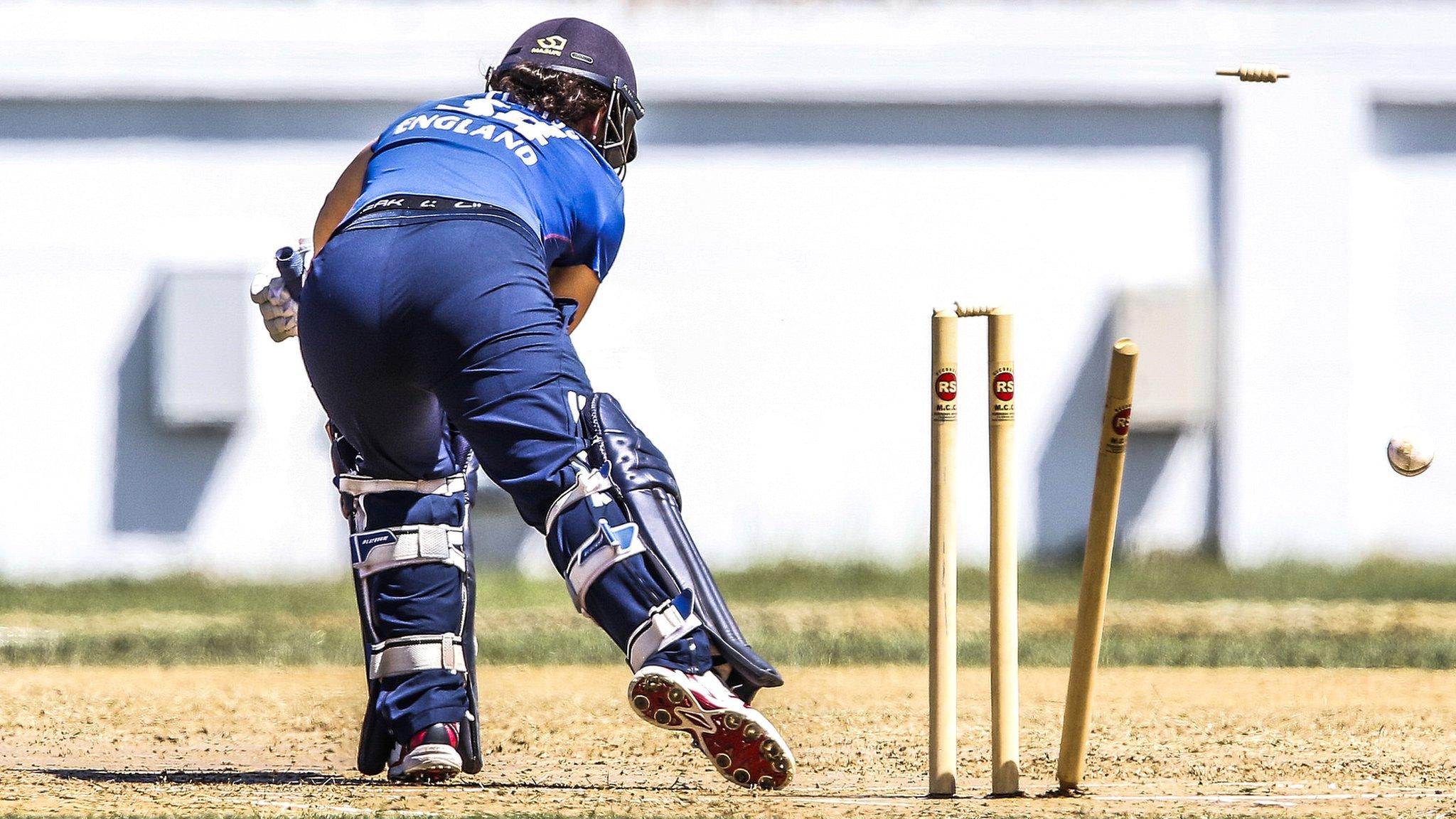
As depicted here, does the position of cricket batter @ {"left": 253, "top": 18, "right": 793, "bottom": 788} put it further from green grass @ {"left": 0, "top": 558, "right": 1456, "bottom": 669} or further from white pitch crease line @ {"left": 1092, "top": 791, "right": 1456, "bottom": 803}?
green grass @ {"left": 0, "top": 558, "right": 1456, "bottom": 669}

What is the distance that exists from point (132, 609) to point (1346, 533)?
275 inches

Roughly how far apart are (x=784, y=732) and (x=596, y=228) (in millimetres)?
2086

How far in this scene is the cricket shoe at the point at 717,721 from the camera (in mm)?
3826

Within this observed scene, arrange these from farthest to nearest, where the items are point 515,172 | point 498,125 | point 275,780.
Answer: point 275,780
point 498,125
point 515,172

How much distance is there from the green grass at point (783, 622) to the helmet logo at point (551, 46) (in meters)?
4.07

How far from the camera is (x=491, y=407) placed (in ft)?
13.1

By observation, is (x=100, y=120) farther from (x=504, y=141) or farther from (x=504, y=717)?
(x=504, y=141)

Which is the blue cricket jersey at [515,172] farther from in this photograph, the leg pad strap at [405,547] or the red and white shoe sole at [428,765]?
the red and white shoe sole at [428,765]

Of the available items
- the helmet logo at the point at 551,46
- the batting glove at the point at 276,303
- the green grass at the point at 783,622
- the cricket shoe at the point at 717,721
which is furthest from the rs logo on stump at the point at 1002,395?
the green grass at the point at 783,622

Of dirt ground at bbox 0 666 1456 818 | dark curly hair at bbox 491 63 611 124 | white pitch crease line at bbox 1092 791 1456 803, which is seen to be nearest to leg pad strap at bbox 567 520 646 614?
dirt ground at bbox 0 666 1456 818

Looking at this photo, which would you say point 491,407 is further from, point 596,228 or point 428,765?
point 428,765

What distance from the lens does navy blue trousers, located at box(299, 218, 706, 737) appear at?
4.01 m

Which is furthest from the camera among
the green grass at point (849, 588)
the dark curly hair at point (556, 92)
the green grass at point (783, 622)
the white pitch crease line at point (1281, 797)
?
the green grass at point (849, 588)

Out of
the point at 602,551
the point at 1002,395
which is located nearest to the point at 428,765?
the point at 602,551
